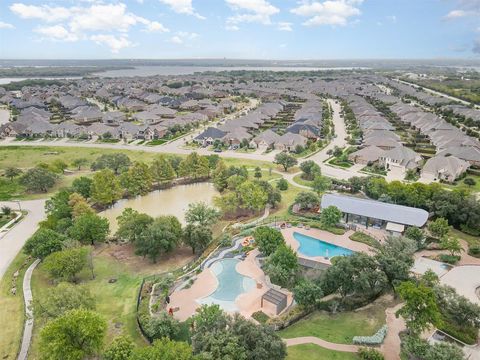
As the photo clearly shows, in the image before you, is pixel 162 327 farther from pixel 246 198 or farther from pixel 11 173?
pixel 11 173

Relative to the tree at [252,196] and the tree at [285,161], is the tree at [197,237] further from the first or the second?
the tree at [285,161]

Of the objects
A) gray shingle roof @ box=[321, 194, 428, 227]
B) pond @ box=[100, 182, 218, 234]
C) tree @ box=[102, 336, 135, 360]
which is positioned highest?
tree @ box=[102, 336, 135, 360]

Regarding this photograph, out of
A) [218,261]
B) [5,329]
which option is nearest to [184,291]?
[218,261]

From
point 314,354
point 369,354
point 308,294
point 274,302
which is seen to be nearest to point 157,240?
point 274,302

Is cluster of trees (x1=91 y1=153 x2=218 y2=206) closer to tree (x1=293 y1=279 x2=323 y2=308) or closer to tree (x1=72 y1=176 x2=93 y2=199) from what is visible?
tree (x1=72 y1=176 x2=93 y2=199)

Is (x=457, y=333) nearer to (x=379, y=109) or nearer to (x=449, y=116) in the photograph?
(x=449, y=116)

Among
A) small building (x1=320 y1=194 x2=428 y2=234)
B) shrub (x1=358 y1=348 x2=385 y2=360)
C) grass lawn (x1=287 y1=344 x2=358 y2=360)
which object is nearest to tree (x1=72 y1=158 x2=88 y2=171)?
small building (x1=320 y1=194 x2=428 y2=234)

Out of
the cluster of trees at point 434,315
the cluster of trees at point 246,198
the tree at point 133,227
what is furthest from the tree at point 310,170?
the cluster of trees at point 434,315
